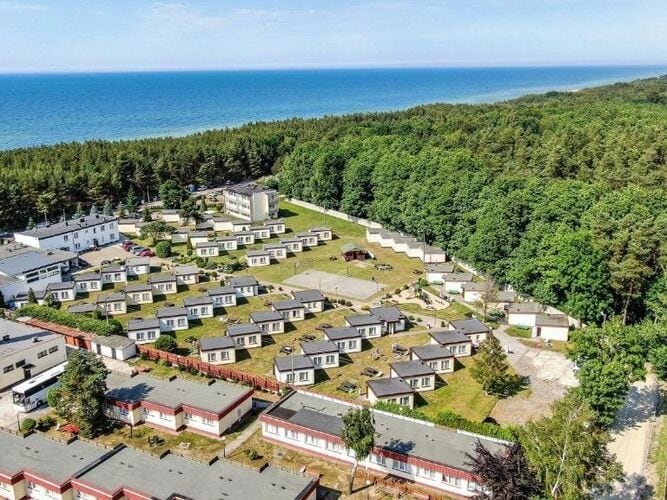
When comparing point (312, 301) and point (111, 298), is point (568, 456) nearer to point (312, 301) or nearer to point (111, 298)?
point (312, 301)

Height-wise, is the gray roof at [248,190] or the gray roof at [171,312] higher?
the gray roof at [248,190]

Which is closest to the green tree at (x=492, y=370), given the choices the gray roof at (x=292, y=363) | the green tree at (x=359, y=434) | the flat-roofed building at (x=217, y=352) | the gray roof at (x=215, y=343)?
the gray roof at (x=292, y=363)

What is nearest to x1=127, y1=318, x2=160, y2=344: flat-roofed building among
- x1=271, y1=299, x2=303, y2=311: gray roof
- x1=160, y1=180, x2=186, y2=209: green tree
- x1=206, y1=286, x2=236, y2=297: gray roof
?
x1=206, y1=286, x2=236, y2=297: gray roof

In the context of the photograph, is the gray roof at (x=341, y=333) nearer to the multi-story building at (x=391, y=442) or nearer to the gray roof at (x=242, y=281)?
the multi-story building at (x=391, y=442)

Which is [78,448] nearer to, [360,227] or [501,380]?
[501,380]

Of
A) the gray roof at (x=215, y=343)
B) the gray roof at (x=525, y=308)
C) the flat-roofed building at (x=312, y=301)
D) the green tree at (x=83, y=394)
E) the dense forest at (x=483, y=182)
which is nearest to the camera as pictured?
the green tree at (x=83, y=394)

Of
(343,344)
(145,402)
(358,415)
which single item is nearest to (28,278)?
(145,402)
